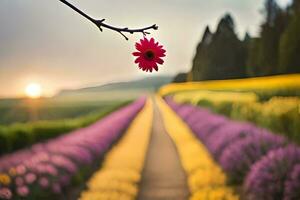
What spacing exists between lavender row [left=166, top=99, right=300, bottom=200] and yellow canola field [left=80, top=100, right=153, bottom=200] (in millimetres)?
234

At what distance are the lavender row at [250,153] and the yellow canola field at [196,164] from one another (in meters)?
0.05

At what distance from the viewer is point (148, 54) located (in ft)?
1.77

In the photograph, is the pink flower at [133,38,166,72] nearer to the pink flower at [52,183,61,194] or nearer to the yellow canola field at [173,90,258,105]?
the pink flower at [52,183,61,194]

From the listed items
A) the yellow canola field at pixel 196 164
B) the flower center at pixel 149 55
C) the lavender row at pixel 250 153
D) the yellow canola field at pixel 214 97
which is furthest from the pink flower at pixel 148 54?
the yellow canola field at pixel 214 97

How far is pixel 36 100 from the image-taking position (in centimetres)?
267

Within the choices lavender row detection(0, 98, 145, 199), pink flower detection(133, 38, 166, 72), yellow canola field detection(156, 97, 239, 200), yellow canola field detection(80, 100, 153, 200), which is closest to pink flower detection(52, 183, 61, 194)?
lavender row detection(0, 98, 145, 199)

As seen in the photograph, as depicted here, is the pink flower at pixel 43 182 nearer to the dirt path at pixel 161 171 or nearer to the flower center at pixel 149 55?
the dirt path at pixel 161 171

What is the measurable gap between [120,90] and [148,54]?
236cm

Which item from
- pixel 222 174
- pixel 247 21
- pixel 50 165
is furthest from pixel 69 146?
pixel 247 21

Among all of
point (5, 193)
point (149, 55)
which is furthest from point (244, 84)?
point (149, 55)

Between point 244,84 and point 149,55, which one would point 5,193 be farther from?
point 149,55

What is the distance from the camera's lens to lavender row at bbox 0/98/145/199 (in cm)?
259

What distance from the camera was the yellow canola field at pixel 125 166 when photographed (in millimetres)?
2777

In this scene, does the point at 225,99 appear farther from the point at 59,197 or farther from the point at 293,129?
the point at 59,197
